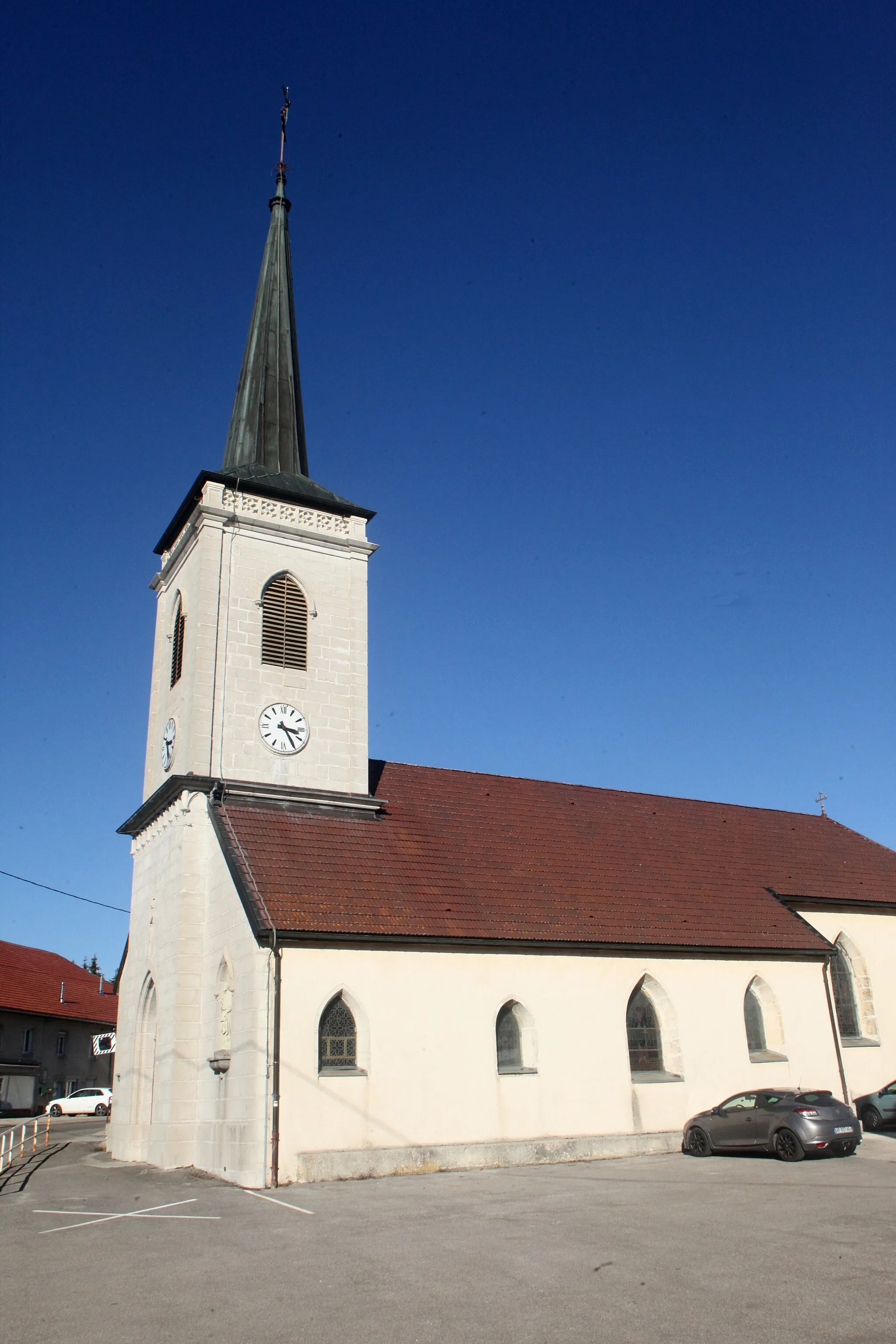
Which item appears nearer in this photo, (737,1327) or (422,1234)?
(737,1327)

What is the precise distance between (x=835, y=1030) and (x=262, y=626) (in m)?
16.5

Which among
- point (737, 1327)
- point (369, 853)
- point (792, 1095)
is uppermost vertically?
point (369, 853)

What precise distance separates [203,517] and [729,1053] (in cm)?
1699

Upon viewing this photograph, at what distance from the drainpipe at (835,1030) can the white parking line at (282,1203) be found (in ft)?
47.3

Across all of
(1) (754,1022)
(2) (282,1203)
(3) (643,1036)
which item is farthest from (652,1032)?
(2) (282,1203)

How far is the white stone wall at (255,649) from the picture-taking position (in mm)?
22625

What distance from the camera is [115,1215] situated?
13.6m

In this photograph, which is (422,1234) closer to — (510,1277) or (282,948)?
(510,1277)

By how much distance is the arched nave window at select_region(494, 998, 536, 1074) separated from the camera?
65.1 feet

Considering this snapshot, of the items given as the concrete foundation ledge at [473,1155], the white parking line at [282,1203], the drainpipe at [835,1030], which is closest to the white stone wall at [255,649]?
the concrete foundation ledge at [473,1155]

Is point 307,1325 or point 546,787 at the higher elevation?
point 546,787

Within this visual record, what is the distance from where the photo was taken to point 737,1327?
24.2 feet

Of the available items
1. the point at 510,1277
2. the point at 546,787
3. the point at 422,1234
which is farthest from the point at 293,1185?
the point at 546,787

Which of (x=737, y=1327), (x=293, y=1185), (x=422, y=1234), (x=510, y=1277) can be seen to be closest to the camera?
(x=737, y=1327)
